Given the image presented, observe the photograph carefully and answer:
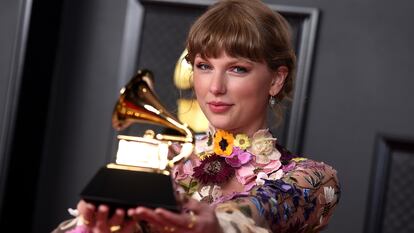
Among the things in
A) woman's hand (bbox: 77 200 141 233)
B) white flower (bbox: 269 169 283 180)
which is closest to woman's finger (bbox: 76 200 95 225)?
woman's hand (bbox: 77 200 141 233)

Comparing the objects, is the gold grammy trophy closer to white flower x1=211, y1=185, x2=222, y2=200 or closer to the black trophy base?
the black trophy base

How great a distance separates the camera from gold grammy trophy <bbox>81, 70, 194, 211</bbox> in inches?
37.9

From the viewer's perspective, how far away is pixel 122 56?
2.02 m

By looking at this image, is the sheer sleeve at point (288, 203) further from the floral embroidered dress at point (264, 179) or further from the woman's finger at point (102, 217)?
the woman's finger at point (102, 217)

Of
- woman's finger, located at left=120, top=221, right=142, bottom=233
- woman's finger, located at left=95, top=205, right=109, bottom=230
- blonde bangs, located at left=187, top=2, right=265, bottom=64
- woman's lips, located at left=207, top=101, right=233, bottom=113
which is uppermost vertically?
blonde bangs, located at left=187, top=2, right=265, bottom=64

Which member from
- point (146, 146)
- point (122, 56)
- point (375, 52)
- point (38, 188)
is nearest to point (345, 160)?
point (375, 52)

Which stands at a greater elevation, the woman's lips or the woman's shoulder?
the woman's lips

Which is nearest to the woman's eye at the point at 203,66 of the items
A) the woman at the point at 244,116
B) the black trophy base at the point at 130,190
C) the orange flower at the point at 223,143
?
the woman at the point at 244,116

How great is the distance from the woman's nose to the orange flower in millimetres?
84

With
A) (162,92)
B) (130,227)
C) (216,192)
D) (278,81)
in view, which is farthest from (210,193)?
(162,92)

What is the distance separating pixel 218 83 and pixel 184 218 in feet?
1.29

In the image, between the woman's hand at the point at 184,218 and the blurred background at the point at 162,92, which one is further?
the blurred background at the point at 162,92

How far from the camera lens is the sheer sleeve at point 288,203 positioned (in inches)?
41.3

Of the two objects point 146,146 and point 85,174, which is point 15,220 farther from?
point 146,146
